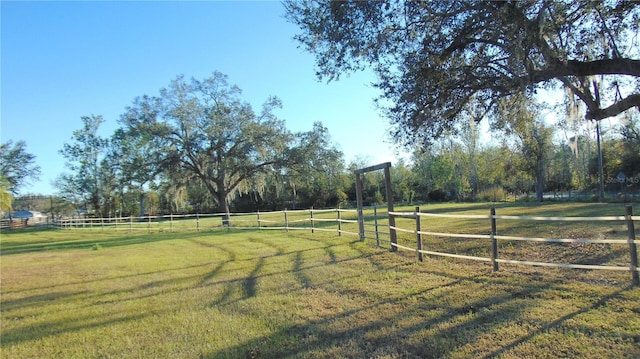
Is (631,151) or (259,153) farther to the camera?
(631,151)

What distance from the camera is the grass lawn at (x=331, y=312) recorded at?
382cm

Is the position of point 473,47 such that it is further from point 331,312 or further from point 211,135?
point 211,135

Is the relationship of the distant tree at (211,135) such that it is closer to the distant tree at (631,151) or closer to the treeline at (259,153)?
the treeline at (259,153)

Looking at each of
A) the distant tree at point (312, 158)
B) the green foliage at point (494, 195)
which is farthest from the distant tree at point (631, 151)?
the distant tree at point (312, 158)

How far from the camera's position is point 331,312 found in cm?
501

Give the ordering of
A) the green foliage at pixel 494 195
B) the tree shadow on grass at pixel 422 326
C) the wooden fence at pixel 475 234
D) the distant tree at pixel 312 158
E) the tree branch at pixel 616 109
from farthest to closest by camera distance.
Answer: the green foliage at pixel 494 195, the distant tree at pixel 312 158, the tree branch at pixel 616 109, the wooden fence at pixel 475 234, the tree shadow on grass at pixel 422 326

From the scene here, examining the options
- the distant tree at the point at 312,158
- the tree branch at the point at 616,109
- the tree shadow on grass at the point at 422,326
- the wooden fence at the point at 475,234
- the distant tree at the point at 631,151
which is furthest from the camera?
the distant tree at the point at 631,151

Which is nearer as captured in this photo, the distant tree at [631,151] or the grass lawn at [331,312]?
the grass lawn at [331,312]

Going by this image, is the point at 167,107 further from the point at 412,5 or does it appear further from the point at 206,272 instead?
the point at 412,5

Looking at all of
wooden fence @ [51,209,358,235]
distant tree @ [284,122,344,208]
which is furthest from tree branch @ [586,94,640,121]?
distant tree @ [284,122,344,208]

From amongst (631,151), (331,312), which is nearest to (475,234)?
(331,312)

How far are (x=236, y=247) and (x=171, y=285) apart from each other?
5.00m

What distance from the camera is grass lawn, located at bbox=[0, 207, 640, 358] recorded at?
3820mm

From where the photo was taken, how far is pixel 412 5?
7160mm
